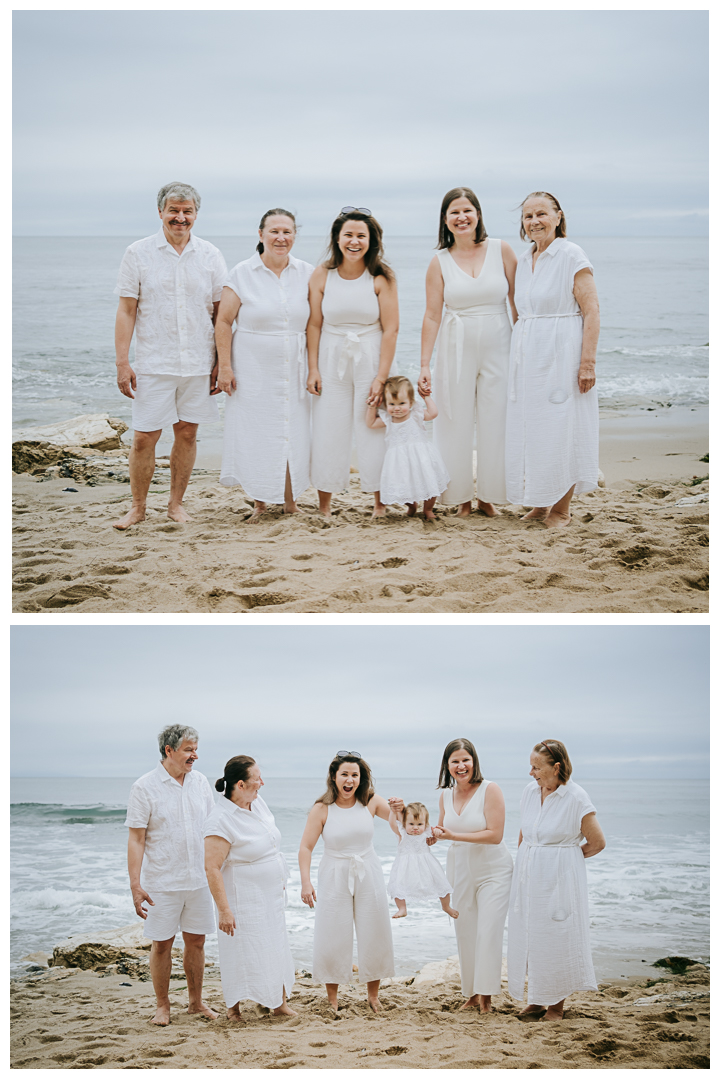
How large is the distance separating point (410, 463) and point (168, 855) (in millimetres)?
2526

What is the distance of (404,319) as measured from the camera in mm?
18344

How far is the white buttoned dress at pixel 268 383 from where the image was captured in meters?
5.24

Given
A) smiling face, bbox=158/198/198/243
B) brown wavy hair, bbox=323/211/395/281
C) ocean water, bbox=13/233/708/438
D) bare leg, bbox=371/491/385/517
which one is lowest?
bare leg, bbox=371/491/385/517

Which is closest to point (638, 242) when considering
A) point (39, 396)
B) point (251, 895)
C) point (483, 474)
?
point (39, 396)

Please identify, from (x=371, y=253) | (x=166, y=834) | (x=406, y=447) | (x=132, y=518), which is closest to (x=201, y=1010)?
(x=166, y=834)

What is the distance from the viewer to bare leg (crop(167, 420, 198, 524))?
18.1 feet

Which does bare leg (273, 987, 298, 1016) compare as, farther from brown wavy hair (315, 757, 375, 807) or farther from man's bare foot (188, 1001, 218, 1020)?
brown wavy hair (315, 757, 375, 807)

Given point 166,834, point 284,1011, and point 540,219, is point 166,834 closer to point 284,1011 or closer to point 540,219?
point 284,1011

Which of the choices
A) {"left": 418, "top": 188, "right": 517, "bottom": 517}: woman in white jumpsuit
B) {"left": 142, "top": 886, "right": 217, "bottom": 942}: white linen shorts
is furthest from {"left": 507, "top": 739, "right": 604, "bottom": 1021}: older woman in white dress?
{"left": 418, "top": 188, "right": 517, "bottom": 517}: woman in white jumpsuit

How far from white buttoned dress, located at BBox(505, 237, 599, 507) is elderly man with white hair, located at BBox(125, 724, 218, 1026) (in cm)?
246

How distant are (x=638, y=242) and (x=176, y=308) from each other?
83.6 feet

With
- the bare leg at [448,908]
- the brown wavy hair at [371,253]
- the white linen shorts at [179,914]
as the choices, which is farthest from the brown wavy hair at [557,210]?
the white linen shorts at [179,914]

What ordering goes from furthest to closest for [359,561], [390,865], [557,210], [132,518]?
[390,865] → [132,518] → [557,210] → [359,561]

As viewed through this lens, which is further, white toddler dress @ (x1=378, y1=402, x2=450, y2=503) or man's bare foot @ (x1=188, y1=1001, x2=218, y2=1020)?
white toddler dress @ (x1=378, y1=402, x2=450, y2=503)
